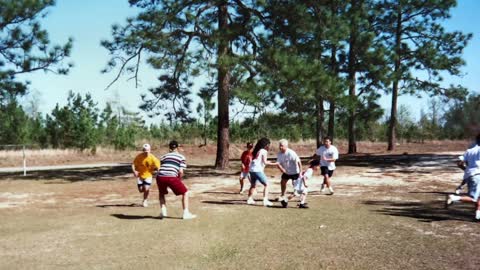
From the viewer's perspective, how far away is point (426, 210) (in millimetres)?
10430

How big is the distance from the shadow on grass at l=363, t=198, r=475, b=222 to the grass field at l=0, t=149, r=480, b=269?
0.02 m

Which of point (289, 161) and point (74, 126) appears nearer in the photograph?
point (289, 161)

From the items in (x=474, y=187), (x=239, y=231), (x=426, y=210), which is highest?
(x=474, y=187)

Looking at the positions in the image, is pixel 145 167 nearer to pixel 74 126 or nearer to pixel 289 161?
pixel 289 161

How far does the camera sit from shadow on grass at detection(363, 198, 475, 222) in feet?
31.3

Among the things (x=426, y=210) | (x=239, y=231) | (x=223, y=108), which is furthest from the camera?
(x=223, y=108)

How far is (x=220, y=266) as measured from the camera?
20.9ft

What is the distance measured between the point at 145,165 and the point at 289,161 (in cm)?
339

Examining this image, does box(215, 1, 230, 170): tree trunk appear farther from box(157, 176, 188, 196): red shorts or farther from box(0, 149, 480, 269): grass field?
box(157, 176, 188, 196): red shorts

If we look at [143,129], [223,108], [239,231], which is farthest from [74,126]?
[239,231]

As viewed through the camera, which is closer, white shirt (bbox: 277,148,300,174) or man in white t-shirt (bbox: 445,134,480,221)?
man in white t-shirt (bbox: 445,134,480,221)

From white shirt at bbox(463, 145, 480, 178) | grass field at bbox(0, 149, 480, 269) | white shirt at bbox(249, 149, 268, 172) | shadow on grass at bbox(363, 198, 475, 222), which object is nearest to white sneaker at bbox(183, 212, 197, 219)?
grass field at bbox(0, 149, 480, 269)

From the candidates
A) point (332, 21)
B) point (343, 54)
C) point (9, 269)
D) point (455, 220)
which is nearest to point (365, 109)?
point (343, 54)

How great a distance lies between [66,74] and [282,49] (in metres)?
8.99
